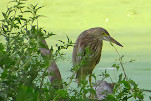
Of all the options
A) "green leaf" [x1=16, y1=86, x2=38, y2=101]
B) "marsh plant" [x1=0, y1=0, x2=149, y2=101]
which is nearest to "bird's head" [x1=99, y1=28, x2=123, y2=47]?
"marsh plant" [x1=0, y1=0, x2=149, y2=101]

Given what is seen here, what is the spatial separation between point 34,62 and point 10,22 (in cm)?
27

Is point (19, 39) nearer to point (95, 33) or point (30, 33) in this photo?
point (30, 33)

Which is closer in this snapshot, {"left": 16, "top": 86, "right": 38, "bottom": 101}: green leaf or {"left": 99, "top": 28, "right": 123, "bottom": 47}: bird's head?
{"left": 16, "top": 86, "right": 38, "bottom": 101}: green leaf

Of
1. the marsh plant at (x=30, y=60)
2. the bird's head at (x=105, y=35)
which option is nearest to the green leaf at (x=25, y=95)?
Answer: the marsh plant at (x=30, y=60)

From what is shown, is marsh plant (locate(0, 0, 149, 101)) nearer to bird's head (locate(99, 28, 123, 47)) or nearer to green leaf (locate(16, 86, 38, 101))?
green leaf (locate(16, 86, 38, 101))

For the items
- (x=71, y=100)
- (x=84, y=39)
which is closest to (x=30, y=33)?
(x=71, y=100)

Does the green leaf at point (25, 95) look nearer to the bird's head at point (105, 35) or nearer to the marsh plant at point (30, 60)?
the marsh plant at point (30, 60)

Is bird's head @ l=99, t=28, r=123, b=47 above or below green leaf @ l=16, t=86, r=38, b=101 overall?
above

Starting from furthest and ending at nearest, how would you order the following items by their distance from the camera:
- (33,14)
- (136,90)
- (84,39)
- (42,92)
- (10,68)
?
1. (84,39)
2. (136,90)
3. (33,14)
4. (42,92)
5. (10,68)

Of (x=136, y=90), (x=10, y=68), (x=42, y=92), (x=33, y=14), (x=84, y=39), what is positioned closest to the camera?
(x=10, y=68)

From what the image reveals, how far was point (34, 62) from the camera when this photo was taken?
5.66 ft

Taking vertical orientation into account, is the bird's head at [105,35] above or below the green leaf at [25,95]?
above

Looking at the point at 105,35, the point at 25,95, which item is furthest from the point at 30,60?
the point at 105,35

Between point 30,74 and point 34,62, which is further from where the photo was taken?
point 34,62
